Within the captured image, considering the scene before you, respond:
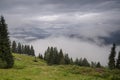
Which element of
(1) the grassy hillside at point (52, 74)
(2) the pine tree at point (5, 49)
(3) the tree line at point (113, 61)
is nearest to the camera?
(1) the grassy hillside at point (52, 74)

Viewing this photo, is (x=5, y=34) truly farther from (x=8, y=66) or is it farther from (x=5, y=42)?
(x=8, y=66)

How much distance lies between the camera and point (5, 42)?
2323 inches

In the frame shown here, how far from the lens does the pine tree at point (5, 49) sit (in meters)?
56.8

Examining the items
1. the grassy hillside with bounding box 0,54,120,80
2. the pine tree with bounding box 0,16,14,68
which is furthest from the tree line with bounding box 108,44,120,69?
the pine tree with bounding box 0,16,14,68

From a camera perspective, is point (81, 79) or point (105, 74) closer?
point (81, 79)

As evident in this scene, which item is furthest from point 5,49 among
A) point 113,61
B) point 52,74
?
point 113,61


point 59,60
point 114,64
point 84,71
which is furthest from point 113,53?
point 84,71

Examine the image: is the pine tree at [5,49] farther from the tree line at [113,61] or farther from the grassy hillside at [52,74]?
the tree line at [113,61]

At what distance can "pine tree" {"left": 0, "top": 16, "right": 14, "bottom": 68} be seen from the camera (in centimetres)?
5684

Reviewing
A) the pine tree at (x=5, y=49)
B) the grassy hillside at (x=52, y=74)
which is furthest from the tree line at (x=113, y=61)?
the pine tree at (x=5, y=49)

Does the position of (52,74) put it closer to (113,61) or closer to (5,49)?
(5,49)

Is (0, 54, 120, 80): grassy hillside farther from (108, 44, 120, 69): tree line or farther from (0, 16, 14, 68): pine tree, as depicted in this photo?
(108, 44, 120, 69): tree line

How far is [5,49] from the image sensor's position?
190ft

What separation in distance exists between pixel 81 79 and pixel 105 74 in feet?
36.3
